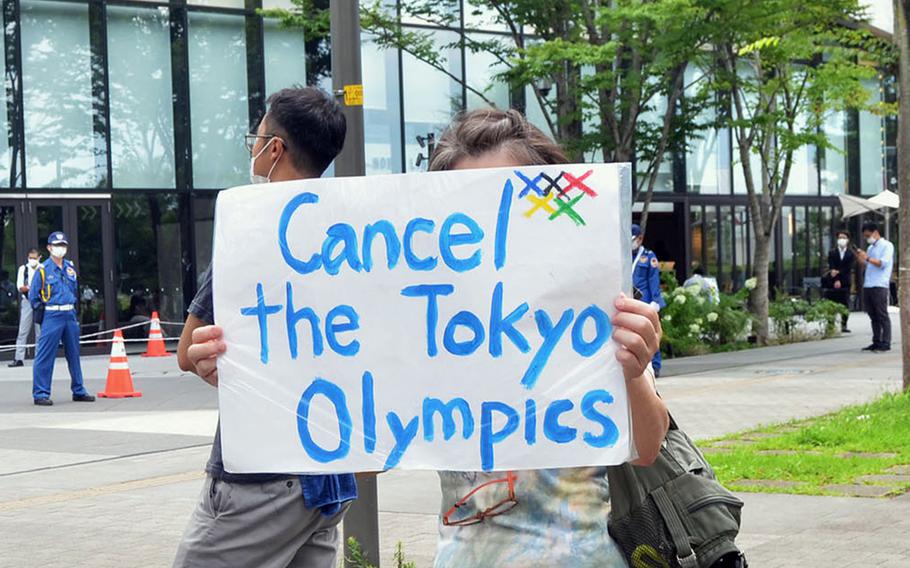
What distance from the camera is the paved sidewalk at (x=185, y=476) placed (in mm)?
6855

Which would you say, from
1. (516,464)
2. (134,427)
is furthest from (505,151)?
(134,427)

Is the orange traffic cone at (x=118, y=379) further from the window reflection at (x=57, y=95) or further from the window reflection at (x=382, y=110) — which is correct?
the window reflection at (x=382, y=110)

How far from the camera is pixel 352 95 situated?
19.3 ft

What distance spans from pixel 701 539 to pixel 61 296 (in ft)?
47.2

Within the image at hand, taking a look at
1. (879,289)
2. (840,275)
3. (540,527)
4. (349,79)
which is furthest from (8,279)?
(540,527)

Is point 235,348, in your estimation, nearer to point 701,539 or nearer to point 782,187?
point 701,539

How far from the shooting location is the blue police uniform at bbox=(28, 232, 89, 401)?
50.5 feet

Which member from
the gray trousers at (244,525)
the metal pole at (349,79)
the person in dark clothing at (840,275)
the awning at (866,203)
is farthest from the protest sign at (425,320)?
the awning at (866,203)

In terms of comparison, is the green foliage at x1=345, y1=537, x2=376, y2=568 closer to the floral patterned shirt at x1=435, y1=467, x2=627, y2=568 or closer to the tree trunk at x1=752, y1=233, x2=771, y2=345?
the floral patterned shirt at x1=435, y1=467, x2=627, y2=568

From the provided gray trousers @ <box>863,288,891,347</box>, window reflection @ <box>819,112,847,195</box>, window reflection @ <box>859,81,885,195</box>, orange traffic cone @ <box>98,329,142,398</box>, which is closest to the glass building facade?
gray trousers @ <box>863,288,891,347</box>

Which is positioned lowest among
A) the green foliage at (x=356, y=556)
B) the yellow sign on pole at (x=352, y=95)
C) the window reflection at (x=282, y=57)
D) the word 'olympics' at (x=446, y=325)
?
the green foliage at (x=356, y=556)

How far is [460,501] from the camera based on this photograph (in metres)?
2.52

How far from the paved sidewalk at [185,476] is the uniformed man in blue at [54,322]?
10.9 inches

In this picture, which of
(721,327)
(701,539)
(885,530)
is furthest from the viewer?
(721,327)
